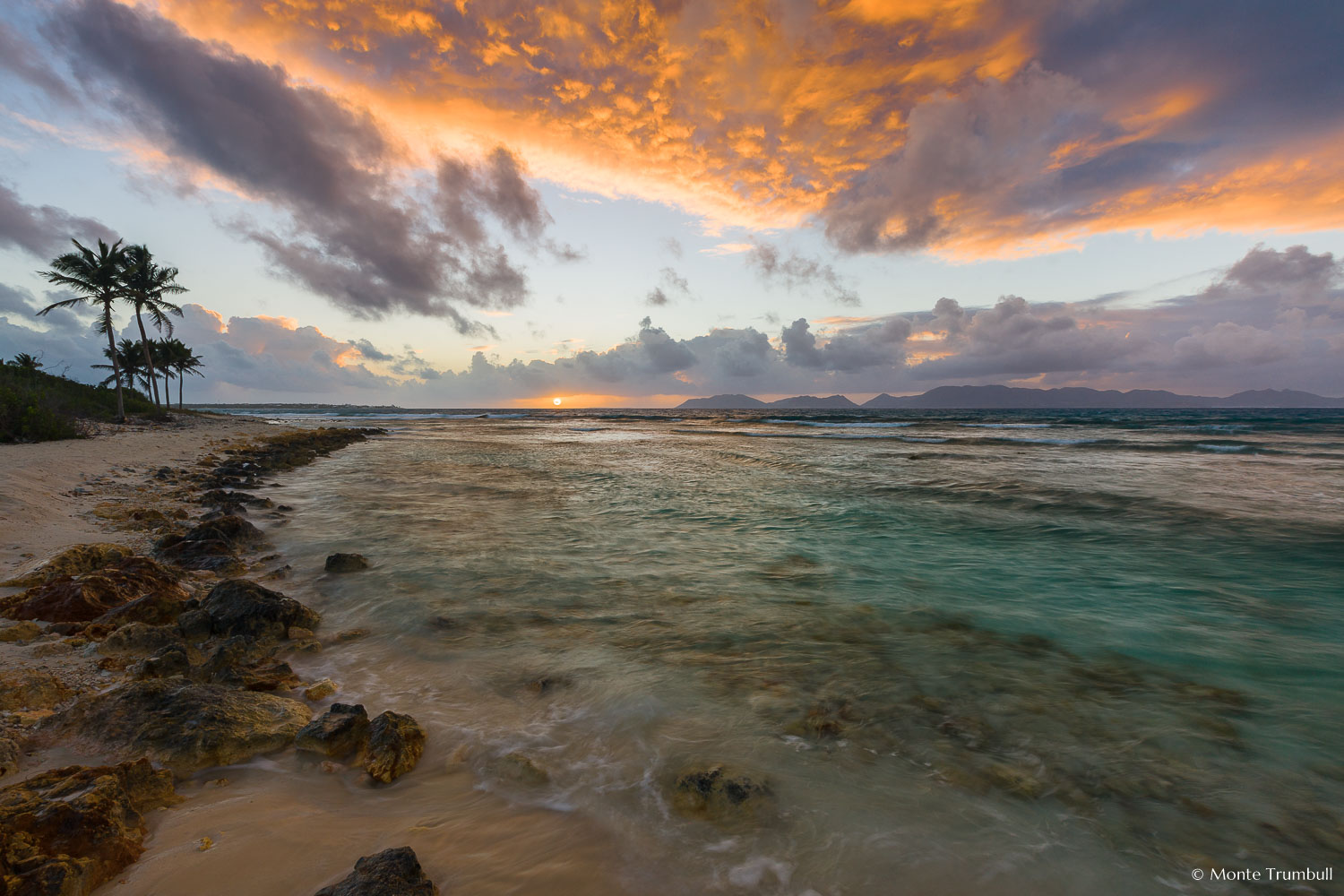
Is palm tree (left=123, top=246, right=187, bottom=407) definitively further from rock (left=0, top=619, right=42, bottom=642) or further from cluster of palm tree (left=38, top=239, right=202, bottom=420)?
rock (left=0, top=619, right=42, bottom=642)

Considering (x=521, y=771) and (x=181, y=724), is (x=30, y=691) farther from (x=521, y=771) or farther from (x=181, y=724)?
(x=521, y=771)

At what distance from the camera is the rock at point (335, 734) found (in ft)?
12.9

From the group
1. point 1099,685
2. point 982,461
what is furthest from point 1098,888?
point 982,461

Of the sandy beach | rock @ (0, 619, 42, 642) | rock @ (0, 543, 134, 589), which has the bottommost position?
rock @ (0, 619, 42, 642)

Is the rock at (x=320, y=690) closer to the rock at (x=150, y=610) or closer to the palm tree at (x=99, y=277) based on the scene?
the rock at (x=150, y=610)

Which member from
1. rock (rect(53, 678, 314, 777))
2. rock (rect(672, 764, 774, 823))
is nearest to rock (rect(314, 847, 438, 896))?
rock (rect(672, 764, 774, 823))

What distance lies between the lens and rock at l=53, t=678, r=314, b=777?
3.69 metres

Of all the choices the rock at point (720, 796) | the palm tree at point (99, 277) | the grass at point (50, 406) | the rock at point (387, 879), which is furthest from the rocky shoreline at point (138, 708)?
the palm tree at point (99, 277)

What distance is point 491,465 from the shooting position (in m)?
24.3

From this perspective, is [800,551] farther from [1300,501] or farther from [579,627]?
[1300,501]

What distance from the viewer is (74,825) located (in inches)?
105

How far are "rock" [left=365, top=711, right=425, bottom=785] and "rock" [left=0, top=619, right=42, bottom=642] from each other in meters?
3.90

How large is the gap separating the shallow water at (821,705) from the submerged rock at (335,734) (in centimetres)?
17

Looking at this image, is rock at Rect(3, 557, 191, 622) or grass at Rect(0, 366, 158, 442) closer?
rock at Rect(3, 557, 191, 622)
